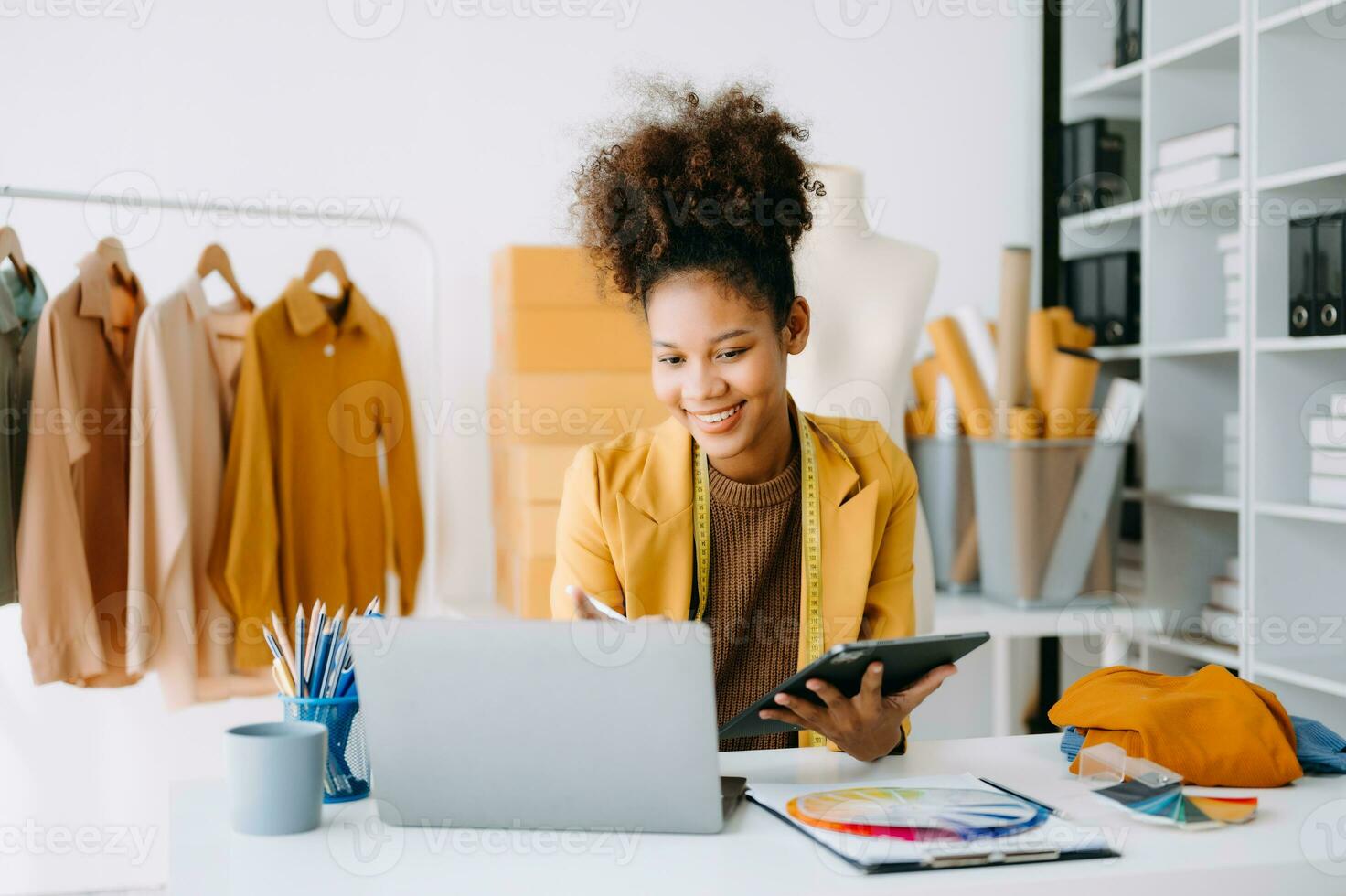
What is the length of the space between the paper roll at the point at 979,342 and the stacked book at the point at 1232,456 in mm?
631

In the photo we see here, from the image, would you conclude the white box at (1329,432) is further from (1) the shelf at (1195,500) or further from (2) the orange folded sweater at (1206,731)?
(2) the orange folded sweater at (1206,731)

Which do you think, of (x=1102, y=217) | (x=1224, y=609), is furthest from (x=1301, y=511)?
(x=1102, y=217)

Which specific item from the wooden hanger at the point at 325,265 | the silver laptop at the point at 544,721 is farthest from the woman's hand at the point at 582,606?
the wooden hanger at the point at 325,265

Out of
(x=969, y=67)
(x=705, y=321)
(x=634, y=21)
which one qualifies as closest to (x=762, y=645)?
(x=705, y=321)

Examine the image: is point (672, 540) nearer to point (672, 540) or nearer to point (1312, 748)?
point (672, 540)

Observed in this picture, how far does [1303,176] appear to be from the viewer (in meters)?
2.71

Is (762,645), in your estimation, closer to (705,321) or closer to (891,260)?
(705,321)

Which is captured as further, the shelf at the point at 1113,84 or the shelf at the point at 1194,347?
the shelf at the point at 1113,84

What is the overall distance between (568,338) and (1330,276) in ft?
5.43

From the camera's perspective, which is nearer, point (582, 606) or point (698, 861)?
point (698, 861)

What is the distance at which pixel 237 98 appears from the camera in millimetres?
2992

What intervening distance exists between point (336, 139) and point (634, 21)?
84cm

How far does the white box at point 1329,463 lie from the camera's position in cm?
272

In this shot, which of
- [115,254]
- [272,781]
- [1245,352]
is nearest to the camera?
[272,781]
